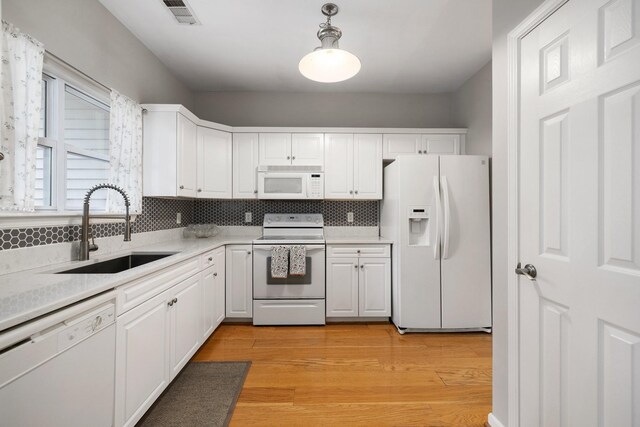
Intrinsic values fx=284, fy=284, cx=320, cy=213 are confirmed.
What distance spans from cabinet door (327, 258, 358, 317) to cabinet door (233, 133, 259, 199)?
4.13 ft

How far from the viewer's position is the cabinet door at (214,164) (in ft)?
10.1

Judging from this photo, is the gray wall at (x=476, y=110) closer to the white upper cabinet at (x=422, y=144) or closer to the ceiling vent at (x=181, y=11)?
the white upper cabinet at (x=422, y=144)

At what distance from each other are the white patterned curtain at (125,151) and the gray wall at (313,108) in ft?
4.16

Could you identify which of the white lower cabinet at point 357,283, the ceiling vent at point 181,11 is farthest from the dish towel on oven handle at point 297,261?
the ceiling vent at point 181,11

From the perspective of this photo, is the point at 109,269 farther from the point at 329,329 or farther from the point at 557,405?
the point at 557,405

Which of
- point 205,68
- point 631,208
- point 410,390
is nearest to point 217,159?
point 205,68

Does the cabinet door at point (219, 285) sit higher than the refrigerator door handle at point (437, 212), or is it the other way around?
the refrigerator door handle at point (437, 212)

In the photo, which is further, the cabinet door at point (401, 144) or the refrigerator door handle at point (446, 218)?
the cabinet door at point (401, 144)

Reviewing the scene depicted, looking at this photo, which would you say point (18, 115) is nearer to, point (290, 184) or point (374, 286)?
point (290, 184)

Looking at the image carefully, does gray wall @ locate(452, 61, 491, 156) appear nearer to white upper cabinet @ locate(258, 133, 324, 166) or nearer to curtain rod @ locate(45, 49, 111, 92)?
white upper cabinet @ locate(258, 133, 324, 166)

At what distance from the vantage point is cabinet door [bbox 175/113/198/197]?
2653 millimetres

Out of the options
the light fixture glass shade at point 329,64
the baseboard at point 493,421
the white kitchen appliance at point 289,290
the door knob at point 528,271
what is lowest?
the baseboard at point 493,421

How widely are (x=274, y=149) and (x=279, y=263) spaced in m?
1.35

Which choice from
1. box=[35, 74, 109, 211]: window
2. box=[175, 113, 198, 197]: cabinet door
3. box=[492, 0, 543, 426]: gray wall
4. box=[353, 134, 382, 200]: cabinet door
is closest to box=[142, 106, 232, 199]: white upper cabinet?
box=[175, 113, 198, 197]: cabinet door
